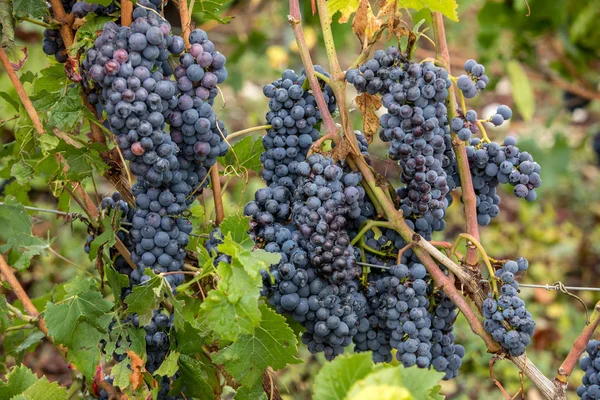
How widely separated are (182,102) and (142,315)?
377mm

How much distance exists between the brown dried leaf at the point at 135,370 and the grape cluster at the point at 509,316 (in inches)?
23.6

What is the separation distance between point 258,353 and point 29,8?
27.8 inches

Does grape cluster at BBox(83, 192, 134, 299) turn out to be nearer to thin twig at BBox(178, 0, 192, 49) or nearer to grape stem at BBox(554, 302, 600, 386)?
thin twig at BBox(178, 0, 192, 49)

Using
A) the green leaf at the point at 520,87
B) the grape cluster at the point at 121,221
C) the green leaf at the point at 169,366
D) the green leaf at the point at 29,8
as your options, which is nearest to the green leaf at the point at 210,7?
the green leaf at the point at 29,8

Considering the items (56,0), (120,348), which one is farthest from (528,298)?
(56,0)

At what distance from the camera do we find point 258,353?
1.09m

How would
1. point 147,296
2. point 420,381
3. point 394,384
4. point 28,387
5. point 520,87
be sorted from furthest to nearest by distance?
point 520,87, point 28,387, point 147,296, point 420,381, point 394,384

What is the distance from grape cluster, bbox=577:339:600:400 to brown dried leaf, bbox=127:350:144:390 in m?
0.76

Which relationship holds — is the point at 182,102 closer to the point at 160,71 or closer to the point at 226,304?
the point at 160,71

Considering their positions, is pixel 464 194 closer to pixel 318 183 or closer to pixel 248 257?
pixel 318 183

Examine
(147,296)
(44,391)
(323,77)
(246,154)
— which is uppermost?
(323,77)

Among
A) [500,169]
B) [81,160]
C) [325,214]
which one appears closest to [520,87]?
[500,169]

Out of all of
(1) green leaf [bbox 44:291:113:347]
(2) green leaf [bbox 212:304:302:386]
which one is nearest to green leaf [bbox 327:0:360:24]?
(2) green leaf [bbox 212:304:302:386]

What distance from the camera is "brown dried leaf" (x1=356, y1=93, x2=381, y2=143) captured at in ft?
3.73
